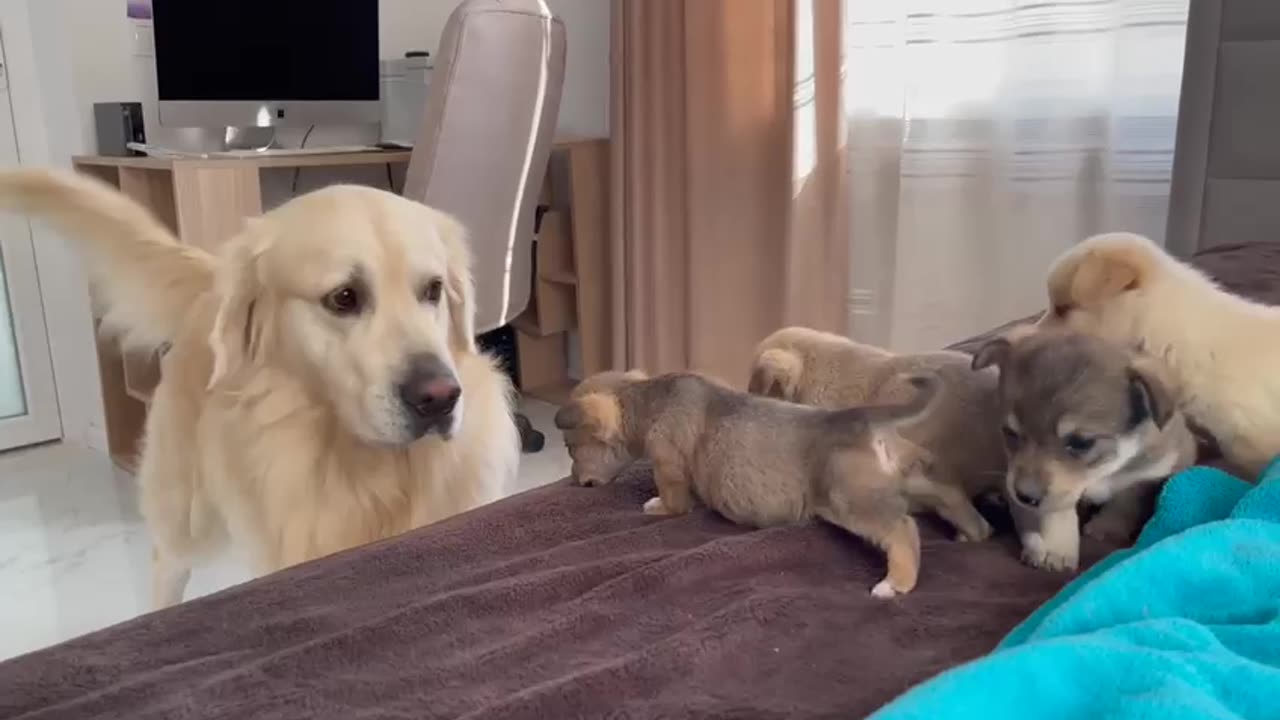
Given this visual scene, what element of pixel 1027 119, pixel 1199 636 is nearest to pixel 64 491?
pixel 1027 119

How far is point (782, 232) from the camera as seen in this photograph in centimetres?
308

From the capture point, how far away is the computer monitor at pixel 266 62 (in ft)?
10.2

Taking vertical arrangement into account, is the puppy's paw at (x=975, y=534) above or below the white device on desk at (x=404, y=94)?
below

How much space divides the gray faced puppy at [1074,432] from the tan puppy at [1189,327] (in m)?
0.11

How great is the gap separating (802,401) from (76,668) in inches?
33.7

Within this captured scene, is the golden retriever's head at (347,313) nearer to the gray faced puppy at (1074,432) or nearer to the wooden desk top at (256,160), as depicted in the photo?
the gray faced puppy at (1074,432)

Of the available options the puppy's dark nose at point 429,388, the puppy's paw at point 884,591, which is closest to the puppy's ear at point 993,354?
the puppy's paw at point 884,591

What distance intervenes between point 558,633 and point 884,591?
269mm

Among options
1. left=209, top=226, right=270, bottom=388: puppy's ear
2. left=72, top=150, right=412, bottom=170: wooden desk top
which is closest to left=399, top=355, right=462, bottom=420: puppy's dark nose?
left=209, top=226, right=270, bottom=388: puppy's ear

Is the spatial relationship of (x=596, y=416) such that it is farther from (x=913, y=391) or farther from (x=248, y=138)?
(x=248, y=138)

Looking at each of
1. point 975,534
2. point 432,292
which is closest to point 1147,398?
point 975,534

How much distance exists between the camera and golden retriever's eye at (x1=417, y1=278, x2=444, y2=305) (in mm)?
1455

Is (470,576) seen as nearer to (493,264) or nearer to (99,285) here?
(99,285)

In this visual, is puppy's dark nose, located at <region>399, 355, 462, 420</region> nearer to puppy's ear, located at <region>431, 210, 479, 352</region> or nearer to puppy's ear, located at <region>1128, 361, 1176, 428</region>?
puppy's ear, located at <region>431, 210, 479, 352</region>
